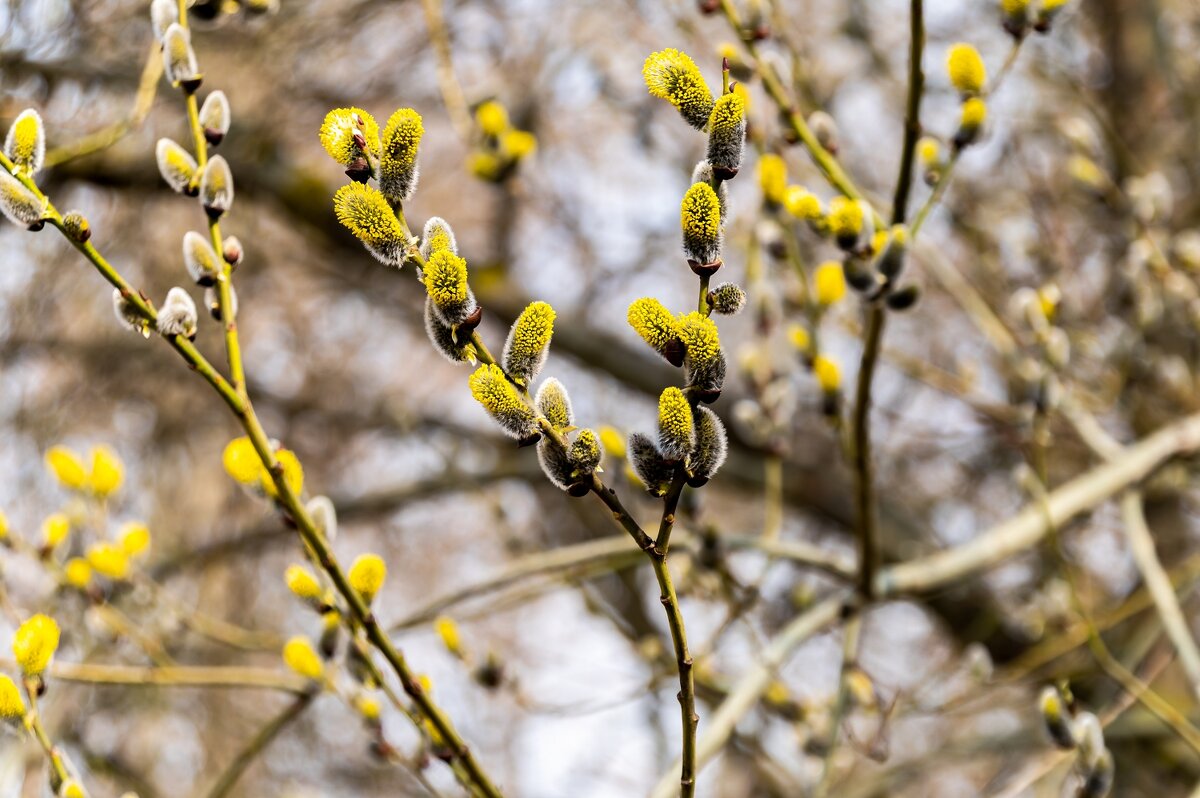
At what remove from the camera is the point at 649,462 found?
1.07 m

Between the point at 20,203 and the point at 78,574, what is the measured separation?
41.3 inches

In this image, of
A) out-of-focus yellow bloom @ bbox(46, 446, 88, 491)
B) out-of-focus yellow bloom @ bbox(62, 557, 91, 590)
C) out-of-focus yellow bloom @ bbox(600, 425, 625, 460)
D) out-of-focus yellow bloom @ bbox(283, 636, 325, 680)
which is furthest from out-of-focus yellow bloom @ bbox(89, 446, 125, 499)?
out-of-focus yellow bloom @ bbox(600, 425, 625, 460)

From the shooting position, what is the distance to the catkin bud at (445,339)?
3.40 ft

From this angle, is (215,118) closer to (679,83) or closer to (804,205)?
(679,83)

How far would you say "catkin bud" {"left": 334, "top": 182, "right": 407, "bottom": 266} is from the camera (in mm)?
1011

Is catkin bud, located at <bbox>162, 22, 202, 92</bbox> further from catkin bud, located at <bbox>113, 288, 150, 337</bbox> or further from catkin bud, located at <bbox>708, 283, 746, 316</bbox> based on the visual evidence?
catkin bud, located at <bbox>708, 283, 746, 316</bbox>

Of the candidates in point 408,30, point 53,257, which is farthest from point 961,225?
point 53,257

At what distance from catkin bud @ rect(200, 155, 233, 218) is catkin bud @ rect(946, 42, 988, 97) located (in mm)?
1094

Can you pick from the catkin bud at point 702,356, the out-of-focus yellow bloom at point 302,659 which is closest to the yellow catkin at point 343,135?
the catkin bud at point 702,356

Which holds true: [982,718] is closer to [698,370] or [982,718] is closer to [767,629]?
[767,629]

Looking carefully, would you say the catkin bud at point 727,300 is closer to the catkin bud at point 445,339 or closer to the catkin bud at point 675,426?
the catkin bud at point 675,426

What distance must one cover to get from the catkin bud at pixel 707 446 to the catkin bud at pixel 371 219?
32cm

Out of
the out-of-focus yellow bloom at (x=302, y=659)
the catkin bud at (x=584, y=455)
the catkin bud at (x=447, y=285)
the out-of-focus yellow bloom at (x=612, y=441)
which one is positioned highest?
the catkin bud at (x=447, y=285)

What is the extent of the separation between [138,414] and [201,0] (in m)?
3.85
